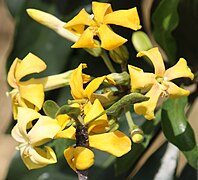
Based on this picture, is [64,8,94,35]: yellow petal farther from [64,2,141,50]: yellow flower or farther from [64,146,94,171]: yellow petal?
[64,146,94,171]: yellow petal

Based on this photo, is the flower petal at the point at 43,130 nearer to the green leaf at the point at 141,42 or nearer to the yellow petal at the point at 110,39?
the yellow petal at the point at 110,39

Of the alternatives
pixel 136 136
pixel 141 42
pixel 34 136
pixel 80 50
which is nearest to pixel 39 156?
pixel 34 136

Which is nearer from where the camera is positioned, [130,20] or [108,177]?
[130,20]

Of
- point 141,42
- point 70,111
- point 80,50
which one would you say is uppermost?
point 70,111

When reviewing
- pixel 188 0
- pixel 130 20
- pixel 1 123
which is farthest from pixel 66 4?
pixel 1 123

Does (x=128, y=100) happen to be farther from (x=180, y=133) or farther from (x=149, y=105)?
(x=180, y=133)

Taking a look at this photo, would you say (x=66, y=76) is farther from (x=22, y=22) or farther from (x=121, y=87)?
(x=22, y=22)
